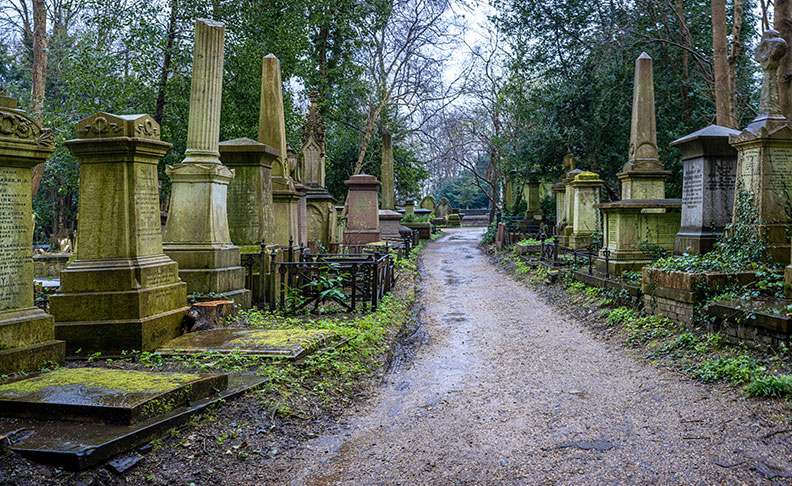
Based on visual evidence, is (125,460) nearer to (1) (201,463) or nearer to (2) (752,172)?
(1) (201,463)

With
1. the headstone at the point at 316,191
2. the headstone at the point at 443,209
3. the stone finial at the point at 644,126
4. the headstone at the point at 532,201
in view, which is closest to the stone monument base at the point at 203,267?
the headstone at the point at 316,191

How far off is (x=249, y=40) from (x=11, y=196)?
13.0 m

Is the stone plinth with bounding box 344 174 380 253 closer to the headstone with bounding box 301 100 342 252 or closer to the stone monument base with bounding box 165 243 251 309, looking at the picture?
the headstone with bounding box 301 100 342 252

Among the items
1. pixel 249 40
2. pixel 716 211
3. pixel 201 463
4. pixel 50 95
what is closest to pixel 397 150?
pixel 249 40

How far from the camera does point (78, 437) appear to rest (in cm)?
322

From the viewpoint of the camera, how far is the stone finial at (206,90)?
779 cm

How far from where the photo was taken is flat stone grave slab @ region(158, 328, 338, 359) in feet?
17.7

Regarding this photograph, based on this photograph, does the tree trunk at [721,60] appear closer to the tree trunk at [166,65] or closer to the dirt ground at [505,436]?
the dirt ground at [505,436]

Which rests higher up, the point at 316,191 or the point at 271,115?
the point at 271,115

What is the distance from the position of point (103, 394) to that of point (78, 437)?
512 millimetres

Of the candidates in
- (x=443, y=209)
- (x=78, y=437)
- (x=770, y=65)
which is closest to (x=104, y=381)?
(x=78, y=437)

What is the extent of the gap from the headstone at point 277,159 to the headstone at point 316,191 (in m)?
2.04

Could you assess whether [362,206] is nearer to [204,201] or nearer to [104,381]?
[204,201]

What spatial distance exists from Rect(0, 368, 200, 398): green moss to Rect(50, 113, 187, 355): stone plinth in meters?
1.01
